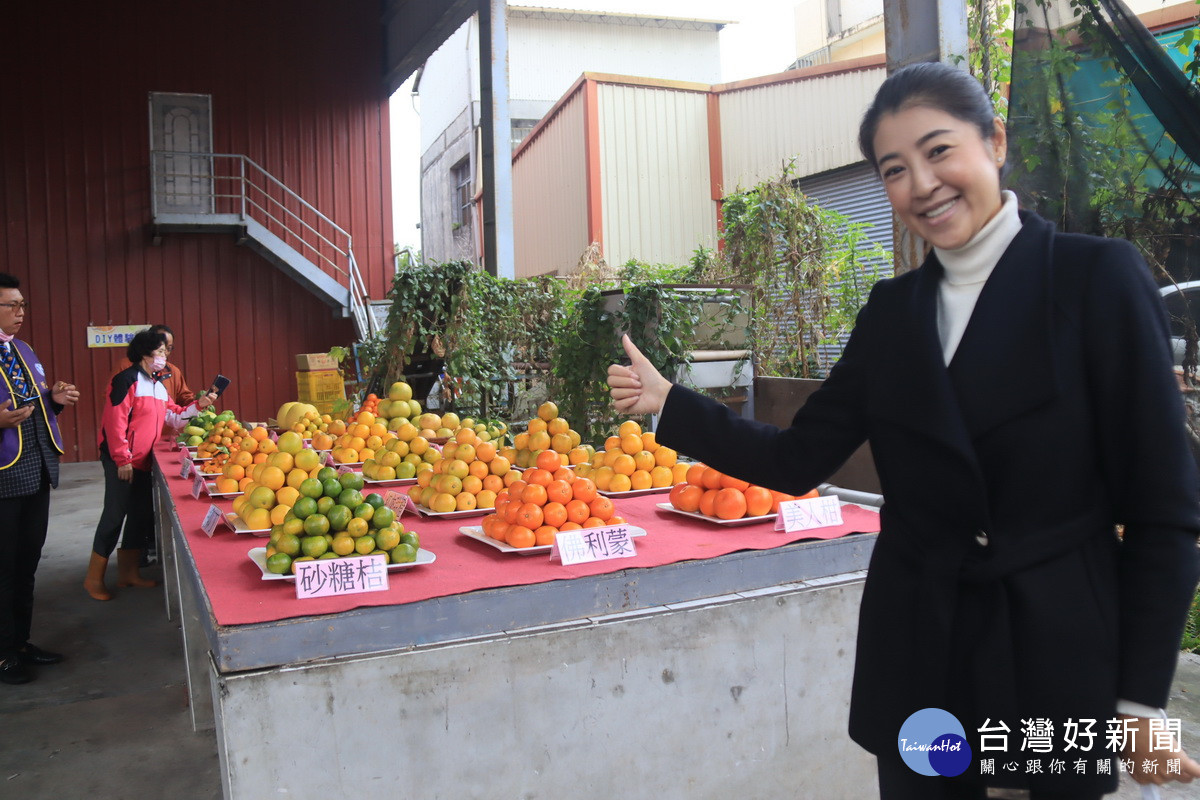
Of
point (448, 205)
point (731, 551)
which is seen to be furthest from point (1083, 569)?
point (448, 205)

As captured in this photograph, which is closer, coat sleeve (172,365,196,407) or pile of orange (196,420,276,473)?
pile of orange (196,420,276,473)

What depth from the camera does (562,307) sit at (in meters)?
8.53

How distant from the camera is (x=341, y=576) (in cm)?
198

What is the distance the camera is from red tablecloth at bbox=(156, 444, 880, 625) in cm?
193

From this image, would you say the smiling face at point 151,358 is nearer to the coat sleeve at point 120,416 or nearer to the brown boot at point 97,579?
the coat sleeve at point 120,416

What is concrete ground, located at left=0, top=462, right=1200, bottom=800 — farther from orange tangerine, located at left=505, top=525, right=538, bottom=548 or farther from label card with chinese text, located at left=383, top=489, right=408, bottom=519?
label card with chinese text, located at left=383, top=489, right=408, bottom=519

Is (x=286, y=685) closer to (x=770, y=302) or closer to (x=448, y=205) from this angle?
(x=770, y=302)

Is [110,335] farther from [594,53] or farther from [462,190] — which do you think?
[594,53]

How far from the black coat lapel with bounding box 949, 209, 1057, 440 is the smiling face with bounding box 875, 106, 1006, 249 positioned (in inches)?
2.8

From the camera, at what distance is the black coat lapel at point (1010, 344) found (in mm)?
1124

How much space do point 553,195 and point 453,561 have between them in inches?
576

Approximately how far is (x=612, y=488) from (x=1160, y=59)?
102 inches

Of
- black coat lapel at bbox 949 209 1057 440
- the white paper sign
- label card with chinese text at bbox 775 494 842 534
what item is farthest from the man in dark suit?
black coat lapel at bbox 949 209 1057 440

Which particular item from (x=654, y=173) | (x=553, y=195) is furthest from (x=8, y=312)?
(x=553, y=195)
